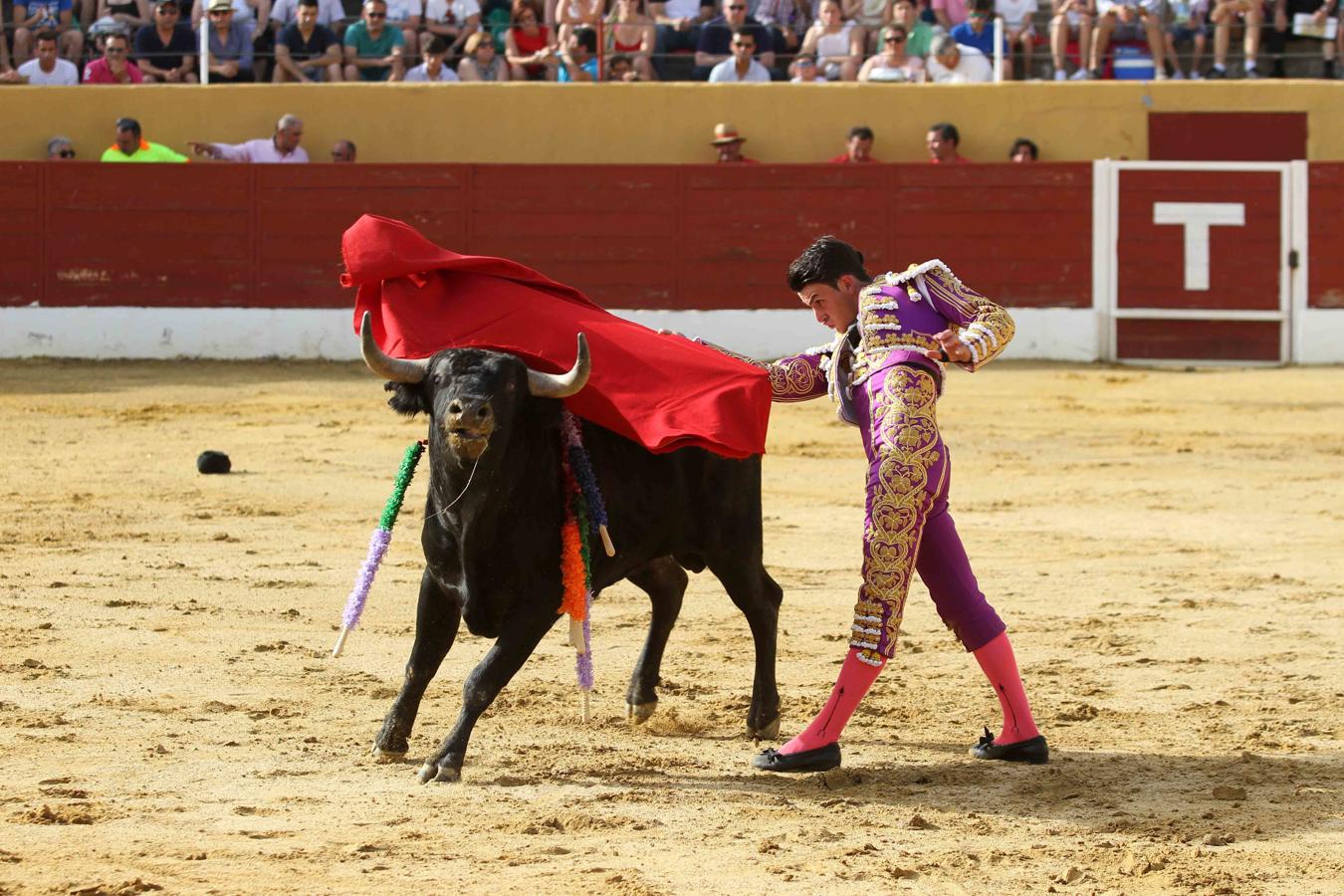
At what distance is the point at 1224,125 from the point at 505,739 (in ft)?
31.6

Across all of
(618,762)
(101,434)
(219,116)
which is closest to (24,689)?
→ (618,762)

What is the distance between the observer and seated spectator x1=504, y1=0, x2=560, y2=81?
41.4 feet

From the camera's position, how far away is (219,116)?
40.6 ft

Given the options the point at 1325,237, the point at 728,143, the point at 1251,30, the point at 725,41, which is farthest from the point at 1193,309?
the point at 725,41

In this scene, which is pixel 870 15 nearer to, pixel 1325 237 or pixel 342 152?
pixel 1325 237

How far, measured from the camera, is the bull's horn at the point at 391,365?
3.62 m

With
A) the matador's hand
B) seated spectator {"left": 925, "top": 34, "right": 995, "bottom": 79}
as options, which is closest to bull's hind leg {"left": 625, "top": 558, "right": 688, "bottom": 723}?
the matador's hand

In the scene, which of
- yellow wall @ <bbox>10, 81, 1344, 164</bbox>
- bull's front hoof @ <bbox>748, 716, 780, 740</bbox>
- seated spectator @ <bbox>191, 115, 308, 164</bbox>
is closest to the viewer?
bull's front hoof @ <bbox>748, 716, 780, 740</bbox>

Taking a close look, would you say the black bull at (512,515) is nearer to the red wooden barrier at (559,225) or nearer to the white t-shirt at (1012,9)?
the red wooden barrier at (559,225)

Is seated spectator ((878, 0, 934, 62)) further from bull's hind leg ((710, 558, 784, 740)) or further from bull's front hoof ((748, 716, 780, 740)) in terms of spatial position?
bull's front hoof ((748, 716, 780, 740))

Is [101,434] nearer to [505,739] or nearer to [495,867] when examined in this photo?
[505,739]

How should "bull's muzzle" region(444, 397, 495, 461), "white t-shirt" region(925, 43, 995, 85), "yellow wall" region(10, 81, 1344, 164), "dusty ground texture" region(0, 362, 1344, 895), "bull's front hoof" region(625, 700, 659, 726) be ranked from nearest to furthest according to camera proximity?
"dusty ground texture" region(0, 362, 1344, 895)
"bull's muzzle" region(444, 397, 495, 461)
"bull's front hoof" region(625, 700, 659, 726)
"yellow wall" region(10, 81, 1344, 164)
"white t-shirt" region(925, 43, 995, 85)

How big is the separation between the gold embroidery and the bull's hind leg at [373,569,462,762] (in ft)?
2.66

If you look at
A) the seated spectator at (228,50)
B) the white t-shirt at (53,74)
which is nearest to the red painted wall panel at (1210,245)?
the seated spectator at (228,50)
